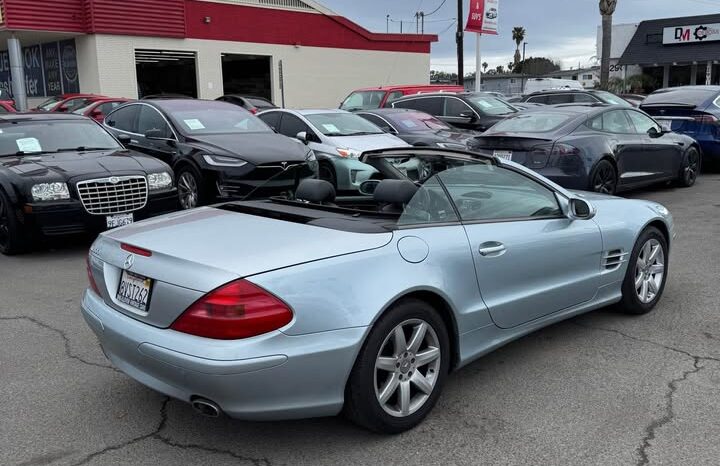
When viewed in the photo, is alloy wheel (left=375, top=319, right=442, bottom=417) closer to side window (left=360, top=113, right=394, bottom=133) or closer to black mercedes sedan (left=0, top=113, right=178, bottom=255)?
black mercedes sedan (left=0, top=113, right=178, bottom=255)

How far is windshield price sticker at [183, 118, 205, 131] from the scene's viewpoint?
31.1 ft

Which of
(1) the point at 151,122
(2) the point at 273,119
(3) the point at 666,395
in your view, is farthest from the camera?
(2) the point at 273,119

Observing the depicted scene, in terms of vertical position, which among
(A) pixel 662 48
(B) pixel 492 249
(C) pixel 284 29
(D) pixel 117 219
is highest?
(C) pixel 284 29

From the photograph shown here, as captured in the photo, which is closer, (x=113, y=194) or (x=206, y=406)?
(x=206, y=406)

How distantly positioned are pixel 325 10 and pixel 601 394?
29394 millimetres

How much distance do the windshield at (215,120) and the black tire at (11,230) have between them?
2.80 m

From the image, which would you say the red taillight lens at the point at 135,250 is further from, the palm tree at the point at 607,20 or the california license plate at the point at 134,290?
the palm tree at the point at 607,20

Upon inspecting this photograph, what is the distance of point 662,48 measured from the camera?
1538 inches

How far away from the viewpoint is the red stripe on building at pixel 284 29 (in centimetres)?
2700

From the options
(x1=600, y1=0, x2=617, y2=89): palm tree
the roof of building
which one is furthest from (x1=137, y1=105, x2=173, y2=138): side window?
the roof of building

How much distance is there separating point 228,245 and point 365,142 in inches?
301

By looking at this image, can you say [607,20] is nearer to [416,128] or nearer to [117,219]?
[416,128]

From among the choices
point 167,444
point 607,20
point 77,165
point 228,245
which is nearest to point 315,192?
point 228,245

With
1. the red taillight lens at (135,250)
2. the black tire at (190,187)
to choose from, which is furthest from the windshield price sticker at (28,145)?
the red taillight lens at (135,250)
